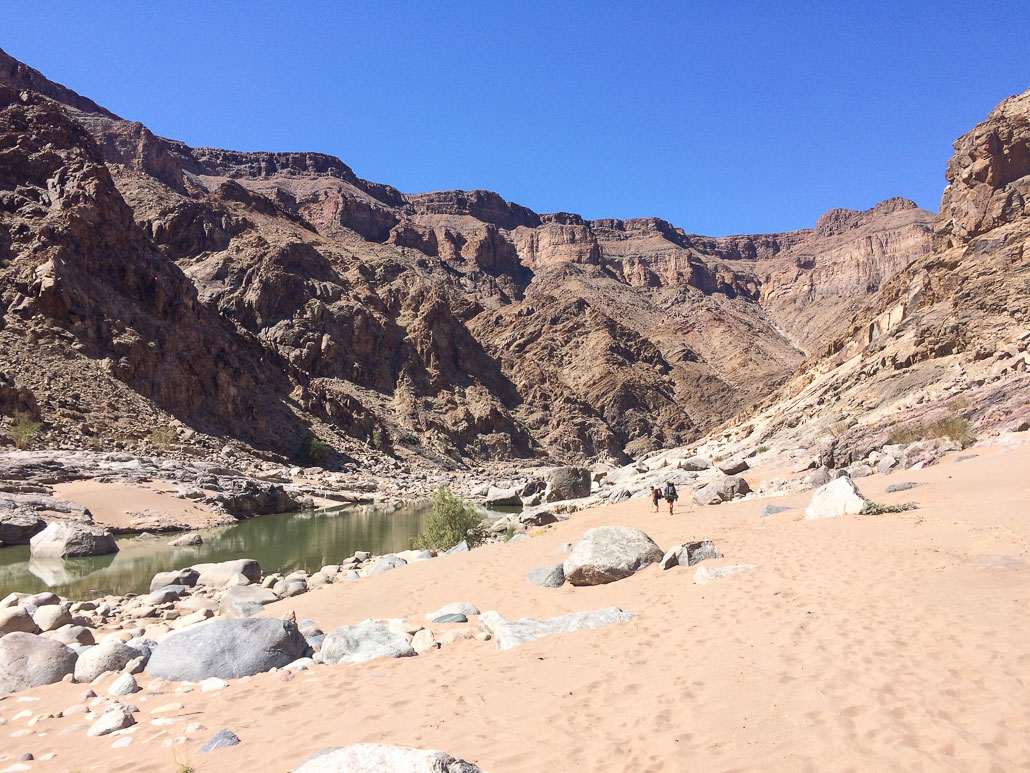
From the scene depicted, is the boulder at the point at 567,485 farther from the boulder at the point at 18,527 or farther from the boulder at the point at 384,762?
the boulder at the point at 384,762

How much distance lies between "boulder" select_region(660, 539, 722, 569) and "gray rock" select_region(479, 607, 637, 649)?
8.29ft

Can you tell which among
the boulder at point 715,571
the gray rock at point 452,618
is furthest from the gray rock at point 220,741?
the boulder at point 715,571

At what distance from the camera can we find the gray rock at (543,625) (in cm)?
732

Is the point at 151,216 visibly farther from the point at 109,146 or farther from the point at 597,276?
the point at 597,276

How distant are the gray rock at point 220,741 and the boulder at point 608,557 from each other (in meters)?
6.50

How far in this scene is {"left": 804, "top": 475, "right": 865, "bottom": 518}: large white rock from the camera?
12359 millimetres

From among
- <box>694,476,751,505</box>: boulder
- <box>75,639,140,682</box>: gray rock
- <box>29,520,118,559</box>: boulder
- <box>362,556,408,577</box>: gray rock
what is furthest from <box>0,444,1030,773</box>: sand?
<box>29,520,118,559</box>: boulder

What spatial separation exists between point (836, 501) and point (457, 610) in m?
8.48

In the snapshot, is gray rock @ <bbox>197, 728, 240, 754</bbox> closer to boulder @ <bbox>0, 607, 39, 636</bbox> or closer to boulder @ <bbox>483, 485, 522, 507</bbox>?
boulder @ <bbox>0, 607, 39, 636</bbox>

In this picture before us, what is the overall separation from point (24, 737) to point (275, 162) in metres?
184

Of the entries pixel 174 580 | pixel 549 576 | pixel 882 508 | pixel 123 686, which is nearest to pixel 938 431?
pixel 882 508

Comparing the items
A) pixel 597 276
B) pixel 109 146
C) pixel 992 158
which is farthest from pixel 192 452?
pixel 597 276

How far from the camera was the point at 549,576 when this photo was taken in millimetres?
10750

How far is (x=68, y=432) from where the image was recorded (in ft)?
109
